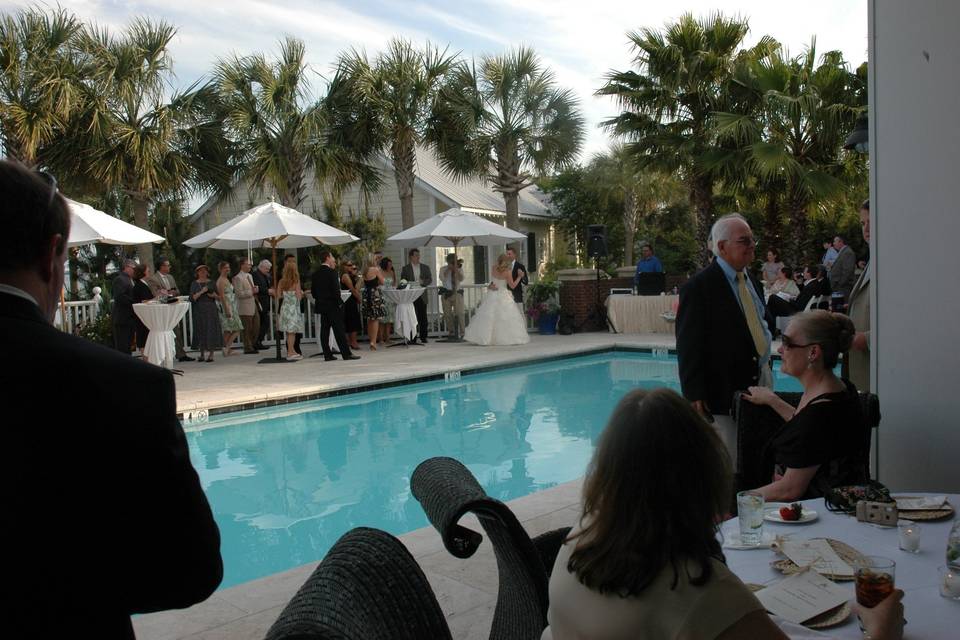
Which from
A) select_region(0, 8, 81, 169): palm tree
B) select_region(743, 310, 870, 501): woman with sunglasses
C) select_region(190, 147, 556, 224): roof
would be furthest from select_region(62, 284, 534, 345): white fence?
select_region(743, 310, 870, 501): woman with sunglasses

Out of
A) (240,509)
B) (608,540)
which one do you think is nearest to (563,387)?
(240,509)

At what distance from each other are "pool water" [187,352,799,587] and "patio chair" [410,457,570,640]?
10.6ft

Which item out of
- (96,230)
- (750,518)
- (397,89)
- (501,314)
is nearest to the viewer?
(750,518)

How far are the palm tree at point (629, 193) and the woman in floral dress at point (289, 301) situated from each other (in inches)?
695

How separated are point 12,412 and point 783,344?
2.67m

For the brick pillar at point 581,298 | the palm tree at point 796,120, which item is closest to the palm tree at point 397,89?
the brick pillar at point 581,298

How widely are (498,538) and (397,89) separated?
672 inches

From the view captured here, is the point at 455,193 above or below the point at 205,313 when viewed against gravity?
above

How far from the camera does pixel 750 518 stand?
87.0 inches

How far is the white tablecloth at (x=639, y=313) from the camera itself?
1567cm

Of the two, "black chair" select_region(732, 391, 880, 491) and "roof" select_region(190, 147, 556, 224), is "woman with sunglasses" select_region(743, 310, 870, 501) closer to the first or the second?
"black chair" select_region(732, 391, 880, 491)

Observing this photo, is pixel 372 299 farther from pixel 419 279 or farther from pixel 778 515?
pixel 778 515

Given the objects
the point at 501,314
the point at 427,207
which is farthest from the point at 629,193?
the point at 501,314

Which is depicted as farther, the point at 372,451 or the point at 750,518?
the point at 372,451
